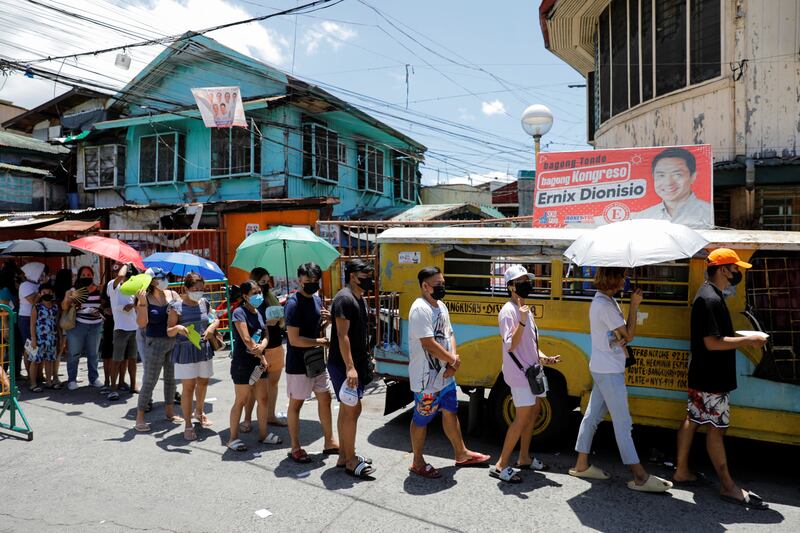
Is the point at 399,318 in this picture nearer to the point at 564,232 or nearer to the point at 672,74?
the point at 564,232

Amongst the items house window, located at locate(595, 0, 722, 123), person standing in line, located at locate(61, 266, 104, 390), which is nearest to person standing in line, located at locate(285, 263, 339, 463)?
person standing in line, located at locate(61, 266, 104, 390)

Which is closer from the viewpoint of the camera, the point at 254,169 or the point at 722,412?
the point at 722,412

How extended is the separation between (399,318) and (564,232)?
2042 millimetres

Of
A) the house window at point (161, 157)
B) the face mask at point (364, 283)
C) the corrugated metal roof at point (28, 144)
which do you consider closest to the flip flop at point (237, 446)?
the face mask at point (364, 283)

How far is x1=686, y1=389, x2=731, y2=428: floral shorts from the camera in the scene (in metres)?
4.42

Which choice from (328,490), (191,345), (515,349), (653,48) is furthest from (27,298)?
(653,48)

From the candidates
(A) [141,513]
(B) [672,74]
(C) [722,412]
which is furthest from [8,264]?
(B) [672,74]

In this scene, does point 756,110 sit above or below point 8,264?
above

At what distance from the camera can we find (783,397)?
470 centimetres

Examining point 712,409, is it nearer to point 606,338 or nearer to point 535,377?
point 606,338

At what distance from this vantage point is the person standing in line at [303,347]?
5.12 m

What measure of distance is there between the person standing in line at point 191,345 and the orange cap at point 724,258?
485 centimetres

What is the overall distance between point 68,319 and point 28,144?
18579 millimetres

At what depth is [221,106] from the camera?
15.3 m
